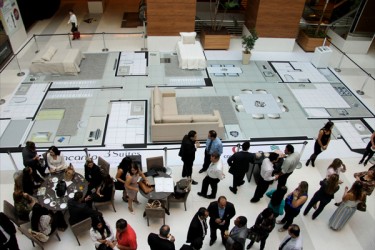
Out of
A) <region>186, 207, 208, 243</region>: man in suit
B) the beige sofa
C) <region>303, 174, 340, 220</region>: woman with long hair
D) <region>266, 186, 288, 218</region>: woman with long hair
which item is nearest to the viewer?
<region>186, 207, 208, 243</region>: man in suit

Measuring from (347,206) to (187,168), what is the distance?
11.2 ft

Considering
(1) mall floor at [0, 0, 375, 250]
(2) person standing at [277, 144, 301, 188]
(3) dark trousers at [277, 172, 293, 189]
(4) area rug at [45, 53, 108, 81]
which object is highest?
(2) person standing at [277, 144, 301, 188]

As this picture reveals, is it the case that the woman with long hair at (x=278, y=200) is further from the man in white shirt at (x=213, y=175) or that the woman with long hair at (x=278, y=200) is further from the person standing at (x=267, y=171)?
the man in white shirt at (x=213, y=175)

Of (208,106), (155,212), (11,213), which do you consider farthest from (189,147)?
(208,106)

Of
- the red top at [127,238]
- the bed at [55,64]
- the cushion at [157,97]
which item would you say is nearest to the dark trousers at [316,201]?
the red top at [127,238]

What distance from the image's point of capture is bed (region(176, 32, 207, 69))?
12125mm

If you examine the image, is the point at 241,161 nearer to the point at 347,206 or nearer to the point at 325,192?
the point at 325,192

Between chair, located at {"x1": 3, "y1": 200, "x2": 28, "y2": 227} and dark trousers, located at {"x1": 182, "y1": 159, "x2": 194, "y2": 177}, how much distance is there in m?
3.44

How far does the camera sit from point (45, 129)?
905cm

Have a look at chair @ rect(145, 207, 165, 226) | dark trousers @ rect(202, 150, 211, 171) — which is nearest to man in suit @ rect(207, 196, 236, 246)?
chair @ rect(145, 207, 165, 226)

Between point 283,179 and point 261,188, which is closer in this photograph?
point 261,188

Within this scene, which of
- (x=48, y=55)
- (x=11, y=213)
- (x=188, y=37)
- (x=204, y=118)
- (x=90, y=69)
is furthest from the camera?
(x=188, y=37)

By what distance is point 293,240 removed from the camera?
482cm

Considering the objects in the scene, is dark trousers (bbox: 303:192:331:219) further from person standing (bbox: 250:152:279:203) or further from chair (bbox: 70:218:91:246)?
chair (bbox: 70:218:91:246)
